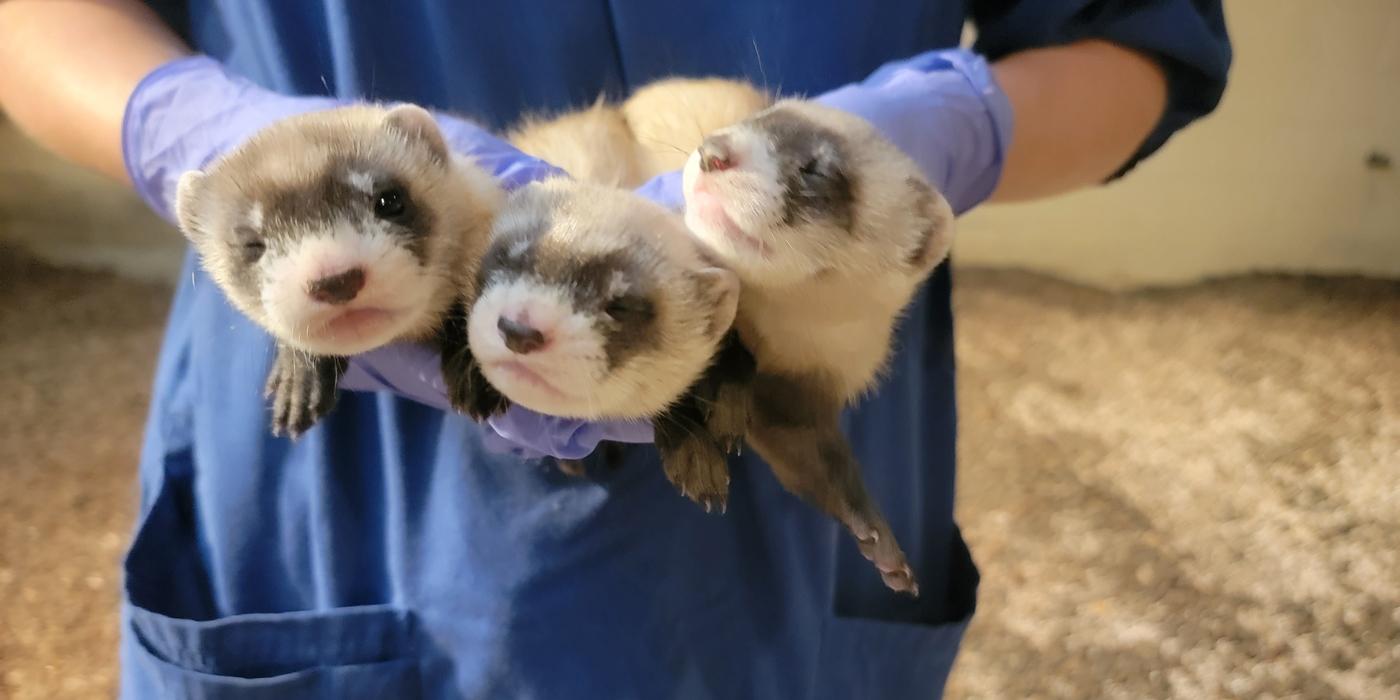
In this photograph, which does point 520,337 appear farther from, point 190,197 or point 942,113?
point 942,113

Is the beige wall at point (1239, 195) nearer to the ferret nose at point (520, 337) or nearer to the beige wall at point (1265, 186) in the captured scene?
the beige wall at point (1265, 186)

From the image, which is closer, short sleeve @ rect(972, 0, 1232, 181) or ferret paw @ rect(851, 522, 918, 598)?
ferret paw @ rect(851, 522, 918, 598)

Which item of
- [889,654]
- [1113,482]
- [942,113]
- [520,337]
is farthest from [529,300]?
[1113,482]

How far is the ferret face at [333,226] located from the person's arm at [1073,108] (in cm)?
55

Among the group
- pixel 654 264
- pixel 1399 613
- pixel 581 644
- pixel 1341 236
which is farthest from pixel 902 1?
pixel 1341 236

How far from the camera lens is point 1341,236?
2830mm

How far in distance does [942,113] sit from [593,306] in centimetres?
41

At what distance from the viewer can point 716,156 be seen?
68cm

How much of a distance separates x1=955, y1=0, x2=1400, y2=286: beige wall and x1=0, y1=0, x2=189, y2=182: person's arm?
2.38 m

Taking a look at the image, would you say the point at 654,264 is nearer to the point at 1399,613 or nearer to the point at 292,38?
the point at 292,38

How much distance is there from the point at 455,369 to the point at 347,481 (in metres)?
0.26

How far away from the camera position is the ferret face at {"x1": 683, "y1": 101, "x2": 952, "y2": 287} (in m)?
0.69

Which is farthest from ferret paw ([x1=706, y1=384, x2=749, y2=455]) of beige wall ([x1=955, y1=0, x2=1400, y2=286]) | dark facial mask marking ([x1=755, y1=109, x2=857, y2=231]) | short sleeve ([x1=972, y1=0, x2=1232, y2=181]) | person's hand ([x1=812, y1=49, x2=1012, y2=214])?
beige wall ([x1=955, y1=0, x2=1400, y2=286])

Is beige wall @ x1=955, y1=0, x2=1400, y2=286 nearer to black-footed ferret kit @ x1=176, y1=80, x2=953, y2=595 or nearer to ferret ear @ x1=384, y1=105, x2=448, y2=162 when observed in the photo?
black-footed ferret kit @ x1=176, y1=80, x2=953, y2=595
